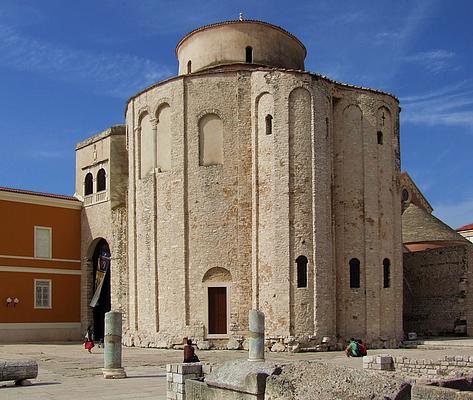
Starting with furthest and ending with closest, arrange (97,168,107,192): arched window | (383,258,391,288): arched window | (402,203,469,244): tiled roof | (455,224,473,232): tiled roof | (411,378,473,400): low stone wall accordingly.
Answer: (455,224,473,232): tiled roof, (402,203,469,244): tiled roof, (97,168,107,192): arched window, (383,258,391,288): arched window, (411,378,473,400): low stone wall

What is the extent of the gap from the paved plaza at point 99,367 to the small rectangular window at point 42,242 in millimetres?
4654

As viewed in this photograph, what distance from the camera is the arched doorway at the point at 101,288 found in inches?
1324

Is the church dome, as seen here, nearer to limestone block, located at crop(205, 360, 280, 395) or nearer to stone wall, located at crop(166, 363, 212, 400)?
stone wall, located at crop(166, 363, 212, 400)

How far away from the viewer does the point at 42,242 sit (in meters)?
33.2

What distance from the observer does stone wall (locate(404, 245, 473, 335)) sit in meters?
30.4

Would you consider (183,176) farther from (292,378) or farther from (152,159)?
(292,378)

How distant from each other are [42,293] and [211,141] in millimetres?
11716

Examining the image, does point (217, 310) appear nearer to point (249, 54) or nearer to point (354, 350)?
point (354, 350)

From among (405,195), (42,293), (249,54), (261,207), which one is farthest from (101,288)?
(405,195)

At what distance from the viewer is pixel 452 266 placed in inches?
1219

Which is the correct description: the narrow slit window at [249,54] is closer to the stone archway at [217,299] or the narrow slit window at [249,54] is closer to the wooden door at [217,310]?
the stone archway at [217,299]

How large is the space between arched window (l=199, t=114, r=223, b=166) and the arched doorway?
9141mm

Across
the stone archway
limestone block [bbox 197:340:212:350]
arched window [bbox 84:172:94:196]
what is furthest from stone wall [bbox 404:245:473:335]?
arched window [bbox 84:172:94:196]

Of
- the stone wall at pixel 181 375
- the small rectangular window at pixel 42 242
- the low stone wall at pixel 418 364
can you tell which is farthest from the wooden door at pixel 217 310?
the stone wall at pixel 181 375
